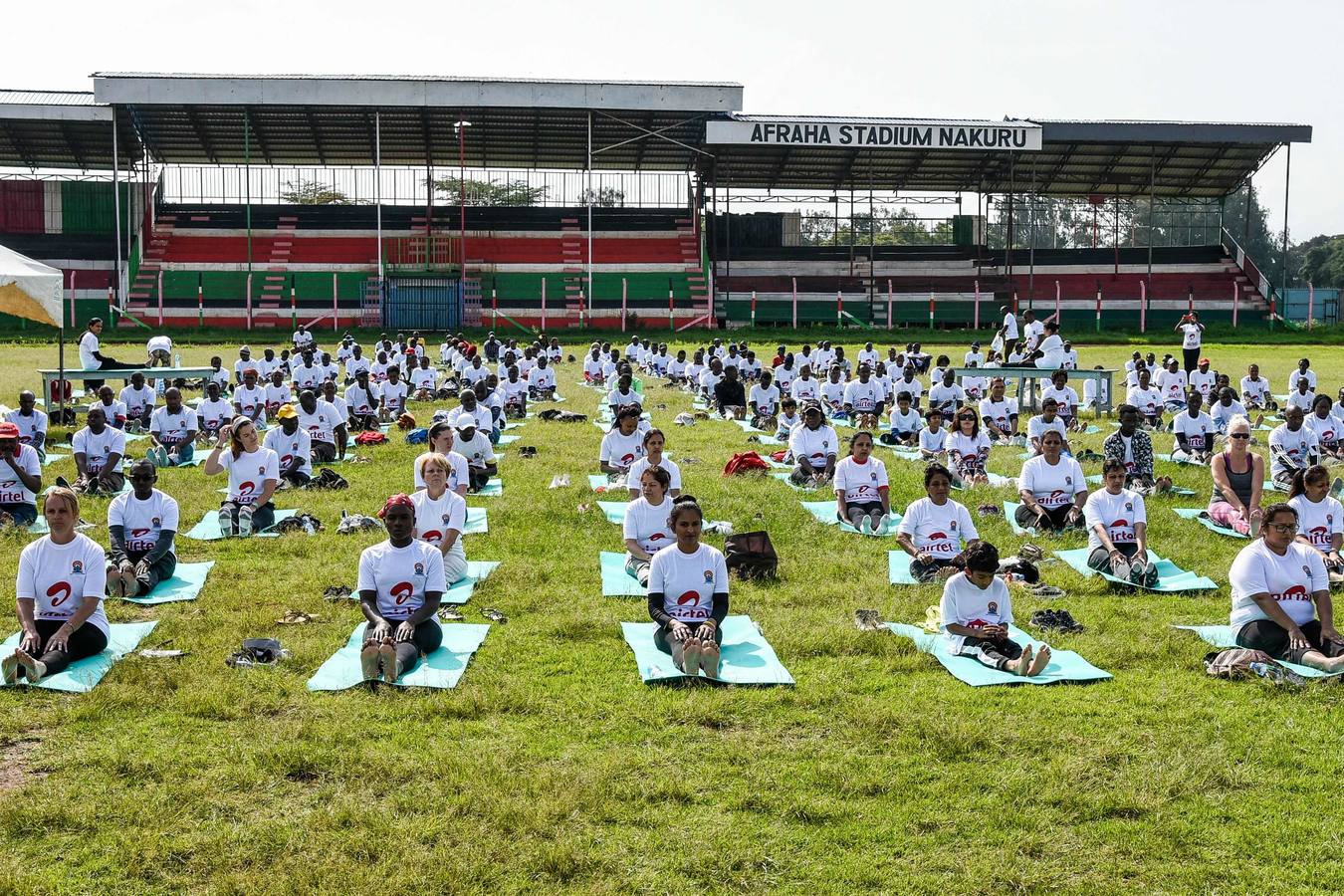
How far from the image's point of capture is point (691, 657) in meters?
8.57

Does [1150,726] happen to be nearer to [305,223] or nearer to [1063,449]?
[1063,449]

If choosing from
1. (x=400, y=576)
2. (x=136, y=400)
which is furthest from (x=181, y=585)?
(x=136, y=400)

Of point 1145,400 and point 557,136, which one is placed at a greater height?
point 557,136

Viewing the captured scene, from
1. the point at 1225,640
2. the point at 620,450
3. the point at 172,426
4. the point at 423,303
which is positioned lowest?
the point at 1225,640

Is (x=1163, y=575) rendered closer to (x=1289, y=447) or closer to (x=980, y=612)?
(x=980, y=612)

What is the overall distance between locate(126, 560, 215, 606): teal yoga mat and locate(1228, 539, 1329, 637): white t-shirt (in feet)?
26.1

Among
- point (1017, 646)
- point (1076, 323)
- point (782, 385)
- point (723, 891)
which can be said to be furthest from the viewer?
point (1076, 323)

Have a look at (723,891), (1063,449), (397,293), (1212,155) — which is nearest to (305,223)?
(397,293)

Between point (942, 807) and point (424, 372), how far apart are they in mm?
23679

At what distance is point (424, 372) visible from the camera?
28969 mm

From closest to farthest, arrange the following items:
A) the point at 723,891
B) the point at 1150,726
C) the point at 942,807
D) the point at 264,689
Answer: the point at 723,891, the point at 942,807, the point at 1150,726, the point at 264,689

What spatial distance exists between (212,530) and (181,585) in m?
2.57

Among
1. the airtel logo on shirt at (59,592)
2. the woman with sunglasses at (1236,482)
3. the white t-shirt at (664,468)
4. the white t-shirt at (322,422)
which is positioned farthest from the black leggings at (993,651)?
the white t-shirt at (322,422)

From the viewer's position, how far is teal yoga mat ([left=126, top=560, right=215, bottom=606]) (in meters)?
10.8
